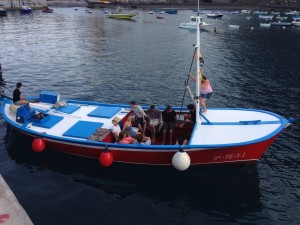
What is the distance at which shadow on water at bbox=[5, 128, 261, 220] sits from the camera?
43.1ft

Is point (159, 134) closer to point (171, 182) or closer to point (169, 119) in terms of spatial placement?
point (169, 119)

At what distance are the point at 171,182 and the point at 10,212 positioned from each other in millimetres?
7250

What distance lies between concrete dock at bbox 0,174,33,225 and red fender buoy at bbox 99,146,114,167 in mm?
4423

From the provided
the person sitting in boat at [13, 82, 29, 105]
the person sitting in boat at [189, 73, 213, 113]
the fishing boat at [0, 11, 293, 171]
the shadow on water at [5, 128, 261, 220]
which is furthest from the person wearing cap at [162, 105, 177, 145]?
the person sitting in boat at [13, 82, 29, 105]

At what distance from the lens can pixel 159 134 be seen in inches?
650

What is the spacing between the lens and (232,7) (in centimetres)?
16488

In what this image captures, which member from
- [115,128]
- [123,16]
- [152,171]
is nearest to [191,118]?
[152,171]

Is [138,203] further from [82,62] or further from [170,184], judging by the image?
[82,62]

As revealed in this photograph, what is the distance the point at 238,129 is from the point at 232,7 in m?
166

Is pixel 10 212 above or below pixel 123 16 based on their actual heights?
below

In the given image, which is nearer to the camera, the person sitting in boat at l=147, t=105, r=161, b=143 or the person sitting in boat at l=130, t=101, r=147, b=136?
the person sitting in boat at l=147, t=105, r=161, b=143

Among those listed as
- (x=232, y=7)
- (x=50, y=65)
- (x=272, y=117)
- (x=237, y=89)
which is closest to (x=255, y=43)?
(x=237, y=89)

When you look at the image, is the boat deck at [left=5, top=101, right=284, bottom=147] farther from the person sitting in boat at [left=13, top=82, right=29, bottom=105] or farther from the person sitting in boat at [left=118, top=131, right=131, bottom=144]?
the person sitting in boat at [left=118, top=131, right=131, bottom=144]

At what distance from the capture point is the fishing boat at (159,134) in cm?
1395
